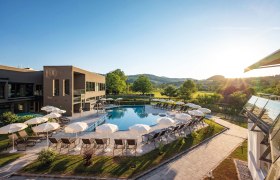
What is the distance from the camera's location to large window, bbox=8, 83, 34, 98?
24066mm

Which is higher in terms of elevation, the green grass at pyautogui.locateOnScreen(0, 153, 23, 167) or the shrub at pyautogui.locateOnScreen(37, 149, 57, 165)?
the shrub at pyautogui.locateOnScreen(37, 149, 57, 165)

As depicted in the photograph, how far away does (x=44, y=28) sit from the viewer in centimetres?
2366

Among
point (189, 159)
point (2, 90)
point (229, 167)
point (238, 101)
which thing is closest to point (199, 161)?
point (189, 159)

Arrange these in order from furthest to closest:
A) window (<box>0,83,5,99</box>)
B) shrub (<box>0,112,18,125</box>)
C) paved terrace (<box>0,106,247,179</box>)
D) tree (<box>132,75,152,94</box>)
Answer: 1. tree (<box>132,75,152,94</box>)
2. window (<box>0,83,5,99</box>)
3. shrub (<box>0,112,18,125</box>)
4. paved terrace (<box>0,106,247,179</box>)

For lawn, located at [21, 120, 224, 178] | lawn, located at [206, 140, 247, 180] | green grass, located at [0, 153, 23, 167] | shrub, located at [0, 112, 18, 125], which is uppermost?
shrub, located at [0, 112, 18, 125]

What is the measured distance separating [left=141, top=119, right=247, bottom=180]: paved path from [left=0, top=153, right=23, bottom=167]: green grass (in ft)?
26.6

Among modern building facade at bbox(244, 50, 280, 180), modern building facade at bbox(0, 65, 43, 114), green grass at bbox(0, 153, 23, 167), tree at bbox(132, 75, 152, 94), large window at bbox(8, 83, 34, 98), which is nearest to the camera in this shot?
modern building facade at bbox(244, 50, 280, 180)

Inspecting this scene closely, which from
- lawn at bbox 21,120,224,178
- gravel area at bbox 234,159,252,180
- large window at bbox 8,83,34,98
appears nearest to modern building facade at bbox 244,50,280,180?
gravel area at bbox 234,159,252,180

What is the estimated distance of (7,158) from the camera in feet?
37.4

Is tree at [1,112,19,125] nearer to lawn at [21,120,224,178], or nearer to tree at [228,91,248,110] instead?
lawn at [21,120,224,178]

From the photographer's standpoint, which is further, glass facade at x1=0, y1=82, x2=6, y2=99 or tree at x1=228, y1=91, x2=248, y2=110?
tree at x1=228, y1=91, x2=248, y2=110

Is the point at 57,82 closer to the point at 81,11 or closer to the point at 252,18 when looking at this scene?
the point at 81,11

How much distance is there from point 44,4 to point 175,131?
57.0 ft

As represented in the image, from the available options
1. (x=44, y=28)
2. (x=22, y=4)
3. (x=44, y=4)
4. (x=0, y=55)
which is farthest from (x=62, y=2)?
(x=0, y=55)
